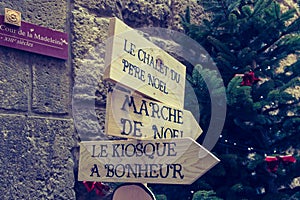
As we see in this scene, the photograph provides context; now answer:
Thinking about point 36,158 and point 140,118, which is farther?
point 36,158

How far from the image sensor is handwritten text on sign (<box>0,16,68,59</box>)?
197 cm

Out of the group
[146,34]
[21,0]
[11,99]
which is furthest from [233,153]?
[21,0]

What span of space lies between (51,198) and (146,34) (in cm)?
95

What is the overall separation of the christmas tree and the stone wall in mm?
461

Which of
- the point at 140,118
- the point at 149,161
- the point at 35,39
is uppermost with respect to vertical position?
the point at 35,39

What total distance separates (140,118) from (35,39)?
0.73 metres

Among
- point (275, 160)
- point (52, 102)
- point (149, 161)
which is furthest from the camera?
point (52, 102)

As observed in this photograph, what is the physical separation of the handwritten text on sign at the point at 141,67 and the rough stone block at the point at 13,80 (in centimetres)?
65

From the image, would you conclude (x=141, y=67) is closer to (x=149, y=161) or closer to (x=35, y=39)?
(x=149, y=161)

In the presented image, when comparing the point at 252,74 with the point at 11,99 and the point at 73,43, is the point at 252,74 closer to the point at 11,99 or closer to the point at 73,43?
the point at 73,43

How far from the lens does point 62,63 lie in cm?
218

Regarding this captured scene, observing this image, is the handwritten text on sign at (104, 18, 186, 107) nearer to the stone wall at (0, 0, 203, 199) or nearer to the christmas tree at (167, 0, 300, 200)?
the christmas tree at (167, 0, 300, 200)

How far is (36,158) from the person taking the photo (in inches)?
80.7

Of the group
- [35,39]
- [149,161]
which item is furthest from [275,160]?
[35,39]
